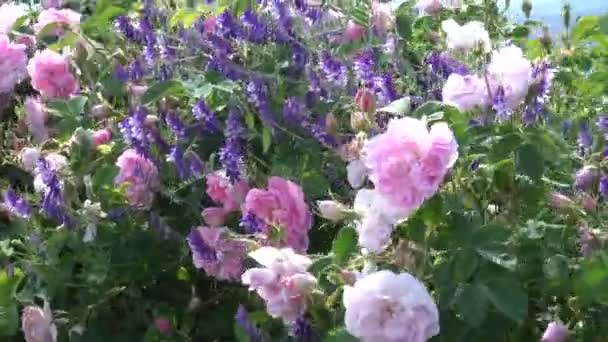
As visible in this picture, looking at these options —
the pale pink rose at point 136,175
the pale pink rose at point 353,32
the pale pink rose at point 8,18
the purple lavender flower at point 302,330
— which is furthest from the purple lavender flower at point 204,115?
the pale pink rose at point 8,18

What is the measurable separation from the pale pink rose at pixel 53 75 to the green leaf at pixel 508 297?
1003 millimetres

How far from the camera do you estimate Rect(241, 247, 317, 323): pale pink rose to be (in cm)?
128

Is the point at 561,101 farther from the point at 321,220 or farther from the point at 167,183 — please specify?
the point at 167,183

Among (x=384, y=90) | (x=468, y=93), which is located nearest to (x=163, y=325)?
(x=384, y=90)

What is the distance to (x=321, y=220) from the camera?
5.53ft

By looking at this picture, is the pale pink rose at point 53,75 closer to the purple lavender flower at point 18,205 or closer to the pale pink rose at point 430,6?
the purple lavender flower at point 18,205

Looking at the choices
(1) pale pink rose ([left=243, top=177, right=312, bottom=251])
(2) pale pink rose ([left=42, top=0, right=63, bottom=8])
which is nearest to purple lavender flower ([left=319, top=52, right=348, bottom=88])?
(1) pale pink rose ([left=243, top=177, right=312, bottom=251])

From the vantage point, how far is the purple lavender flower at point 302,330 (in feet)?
4.25

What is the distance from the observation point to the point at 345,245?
1.32m

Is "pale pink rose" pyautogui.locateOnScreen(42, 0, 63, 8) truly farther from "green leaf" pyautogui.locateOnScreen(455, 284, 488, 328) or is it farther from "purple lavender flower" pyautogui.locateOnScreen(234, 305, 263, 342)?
"green leaf" pyautogui.locateOnScreen(455, 284, 488, 328)

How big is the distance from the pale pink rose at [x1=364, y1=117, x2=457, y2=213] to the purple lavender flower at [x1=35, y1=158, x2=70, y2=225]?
583 mm

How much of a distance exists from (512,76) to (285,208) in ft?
1.14

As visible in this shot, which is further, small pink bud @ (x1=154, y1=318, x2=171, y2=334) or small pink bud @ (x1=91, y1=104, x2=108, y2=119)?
small pink bud @ (x1=91, y1=104, x2=108, y2=119)

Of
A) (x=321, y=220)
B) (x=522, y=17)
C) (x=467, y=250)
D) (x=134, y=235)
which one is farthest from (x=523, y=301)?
(x=522, y=17)
